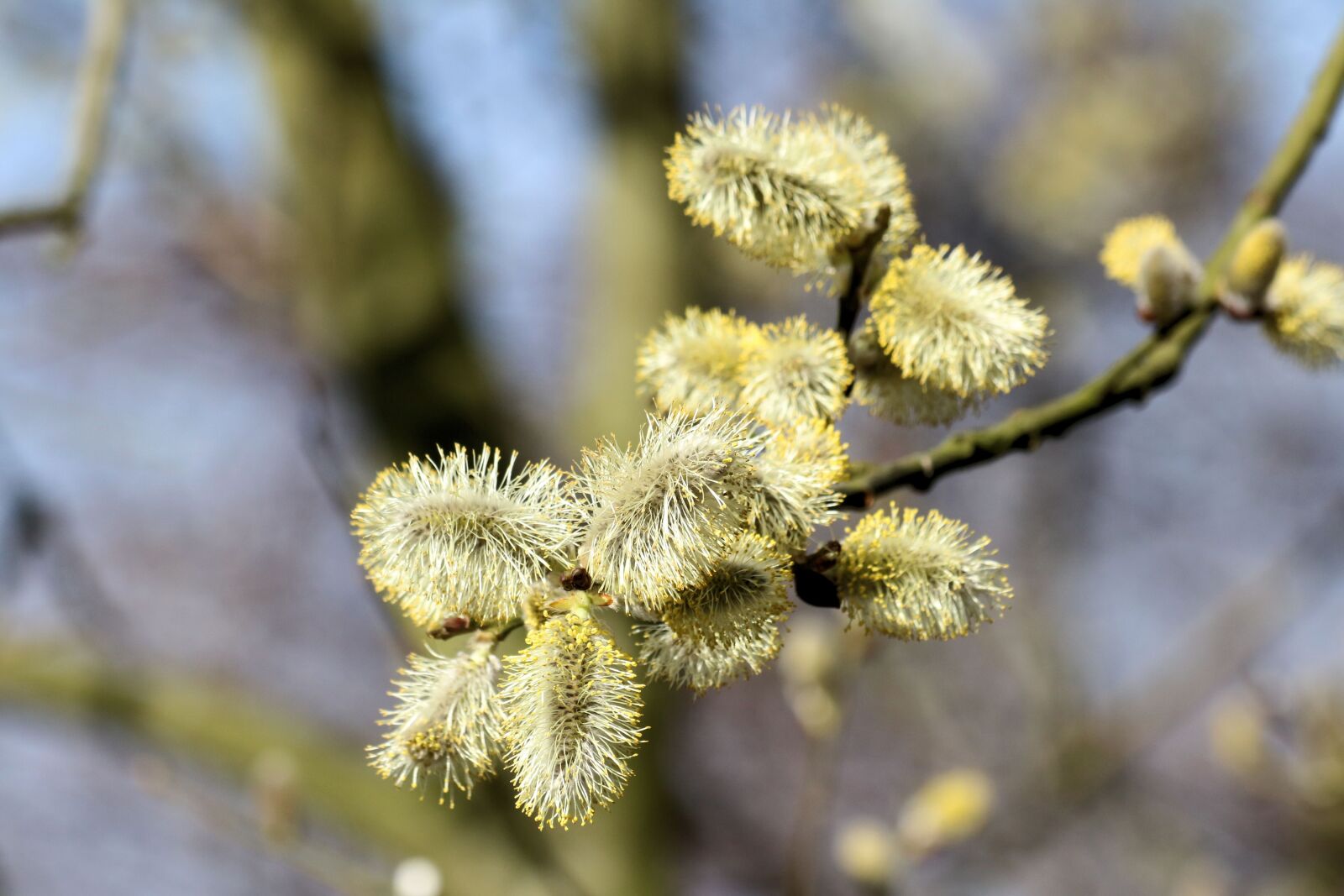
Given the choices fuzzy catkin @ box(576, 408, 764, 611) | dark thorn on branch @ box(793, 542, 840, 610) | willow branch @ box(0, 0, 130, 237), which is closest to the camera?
fuzzy catkin @ box(576, 408, 764, 611)

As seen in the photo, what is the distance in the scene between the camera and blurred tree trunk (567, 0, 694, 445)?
305 centimetres

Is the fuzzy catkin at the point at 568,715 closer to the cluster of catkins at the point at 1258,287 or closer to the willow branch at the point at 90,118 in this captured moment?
the cluster of catkins at the point at 1258,287

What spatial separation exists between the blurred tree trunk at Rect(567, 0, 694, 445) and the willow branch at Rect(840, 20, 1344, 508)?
2095 mm

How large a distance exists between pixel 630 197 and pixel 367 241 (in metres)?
0.78

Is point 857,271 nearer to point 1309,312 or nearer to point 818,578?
point 818,578

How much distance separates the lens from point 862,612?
678 millimetres

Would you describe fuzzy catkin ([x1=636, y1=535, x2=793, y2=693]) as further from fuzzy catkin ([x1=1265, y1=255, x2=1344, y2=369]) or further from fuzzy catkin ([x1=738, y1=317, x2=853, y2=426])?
fuzzy catkin ([x1=1265, y1=255, x2=1344, y2=369])

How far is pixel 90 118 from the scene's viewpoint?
1.60m

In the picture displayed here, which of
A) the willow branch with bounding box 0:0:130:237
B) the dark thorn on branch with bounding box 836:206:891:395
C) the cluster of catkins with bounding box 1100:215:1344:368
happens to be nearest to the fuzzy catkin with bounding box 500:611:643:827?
the dark thorn on branch with bounding box 836:206:891:395

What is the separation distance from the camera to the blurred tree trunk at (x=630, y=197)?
3047mm

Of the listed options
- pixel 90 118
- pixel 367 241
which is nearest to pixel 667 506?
pixel 90 118

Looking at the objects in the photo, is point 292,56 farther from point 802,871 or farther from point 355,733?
point 802,871

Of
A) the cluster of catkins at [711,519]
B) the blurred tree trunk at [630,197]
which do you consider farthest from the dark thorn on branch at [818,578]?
the blurred tree trunk at [630,197]

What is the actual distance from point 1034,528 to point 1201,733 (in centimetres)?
218
